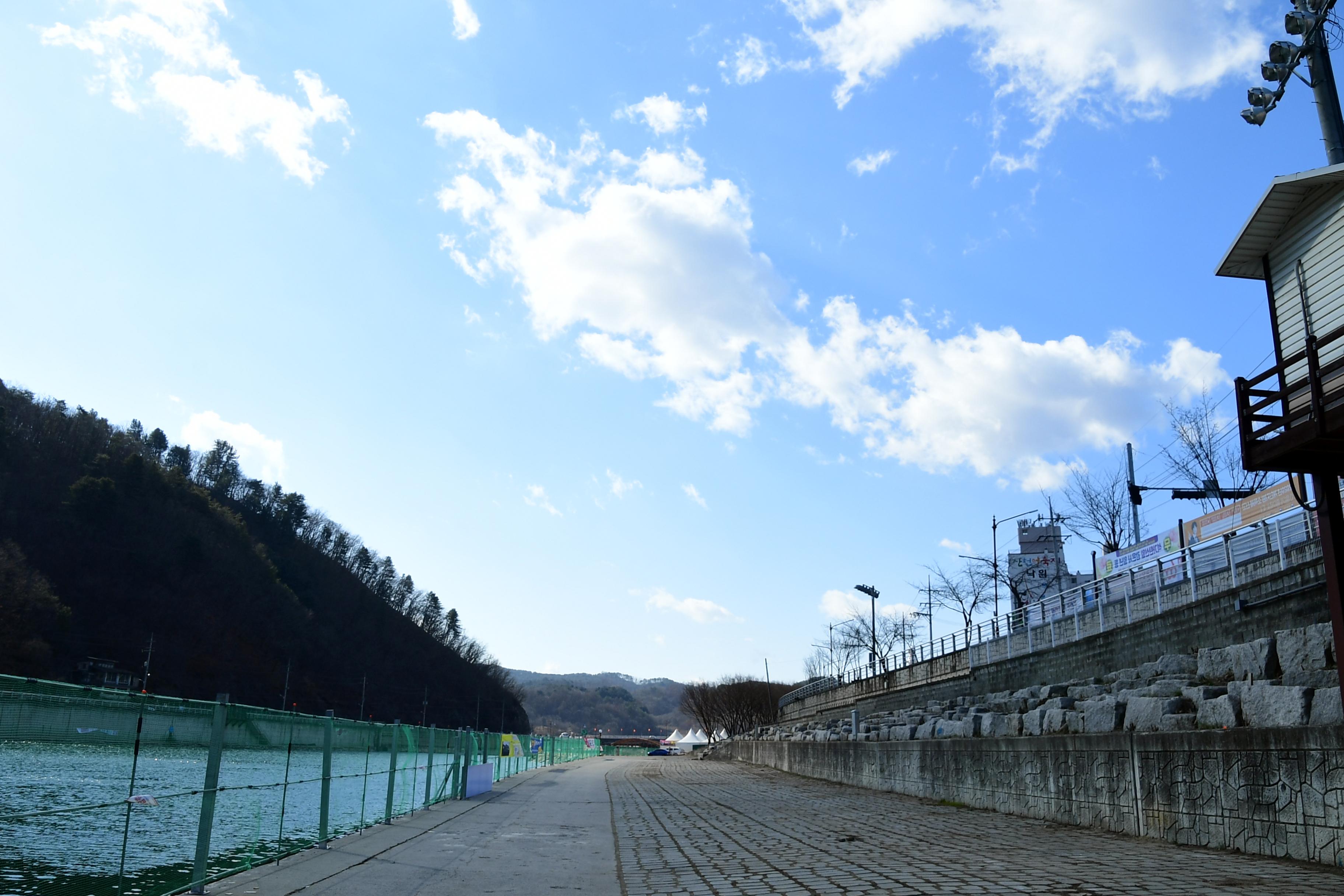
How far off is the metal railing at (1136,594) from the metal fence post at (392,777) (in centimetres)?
1606

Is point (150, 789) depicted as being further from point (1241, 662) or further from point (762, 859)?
point (1241, 662)

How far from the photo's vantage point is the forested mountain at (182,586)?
358 feet

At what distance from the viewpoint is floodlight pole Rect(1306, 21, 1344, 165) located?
11969 millimetres

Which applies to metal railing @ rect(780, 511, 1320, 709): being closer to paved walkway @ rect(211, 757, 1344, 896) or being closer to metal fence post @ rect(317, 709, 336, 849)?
paved walkway @ rect(211, 757, 1344, 896)

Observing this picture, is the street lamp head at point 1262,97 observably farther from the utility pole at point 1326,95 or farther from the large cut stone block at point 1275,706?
the large cut stone block at point 1275,706

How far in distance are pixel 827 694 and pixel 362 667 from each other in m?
117

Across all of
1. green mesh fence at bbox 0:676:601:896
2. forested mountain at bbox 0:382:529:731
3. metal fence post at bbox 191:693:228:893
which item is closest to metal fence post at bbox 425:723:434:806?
green mesh fence at bbox 0:676:601:896

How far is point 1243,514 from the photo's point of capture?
3303 centimetres

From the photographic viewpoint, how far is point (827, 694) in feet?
198

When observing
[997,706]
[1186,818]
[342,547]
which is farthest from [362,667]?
[1186,818]

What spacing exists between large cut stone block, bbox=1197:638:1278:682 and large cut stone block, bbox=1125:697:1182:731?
128 cm

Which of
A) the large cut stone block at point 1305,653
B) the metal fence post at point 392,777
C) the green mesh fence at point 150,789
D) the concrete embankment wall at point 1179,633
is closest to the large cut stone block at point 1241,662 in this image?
the large cut stone block at point 1305,653

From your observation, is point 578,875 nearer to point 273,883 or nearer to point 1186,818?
point 273,883

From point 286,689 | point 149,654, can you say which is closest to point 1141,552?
point 149,654
